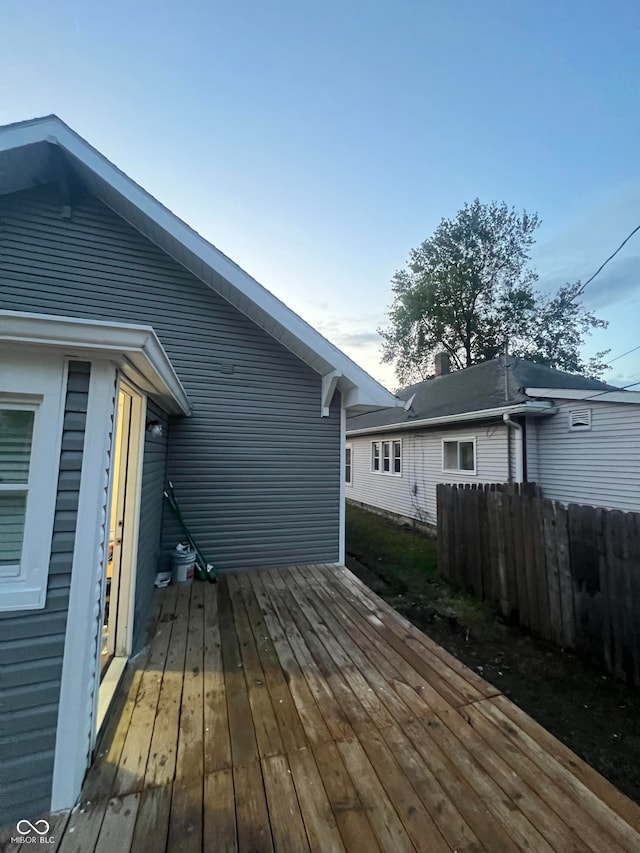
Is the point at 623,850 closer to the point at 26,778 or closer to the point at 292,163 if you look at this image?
the point at 26,778

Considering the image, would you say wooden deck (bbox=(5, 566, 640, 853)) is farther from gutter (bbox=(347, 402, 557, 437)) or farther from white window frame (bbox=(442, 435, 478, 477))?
white window frame (bbox=(442, 435, 478, 477))

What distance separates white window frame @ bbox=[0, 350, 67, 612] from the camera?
1.62m

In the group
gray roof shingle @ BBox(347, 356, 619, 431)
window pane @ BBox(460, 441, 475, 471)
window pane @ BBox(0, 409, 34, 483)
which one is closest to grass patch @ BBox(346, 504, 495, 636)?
window pane @ BBox(460, 441, 475, 471)

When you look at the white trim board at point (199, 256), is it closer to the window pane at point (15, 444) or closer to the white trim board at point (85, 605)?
the white trim board at point (85, 605)

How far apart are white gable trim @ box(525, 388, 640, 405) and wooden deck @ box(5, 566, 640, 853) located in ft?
20.1

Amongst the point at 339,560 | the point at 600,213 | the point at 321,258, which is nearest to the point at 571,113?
the point at 600,213

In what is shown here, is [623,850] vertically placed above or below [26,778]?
below

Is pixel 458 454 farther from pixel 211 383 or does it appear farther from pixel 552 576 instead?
pixel 211 383

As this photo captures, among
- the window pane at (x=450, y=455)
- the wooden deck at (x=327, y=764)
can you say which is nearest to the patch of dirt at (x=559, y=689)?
the wooden deck at (x=327, y=764)

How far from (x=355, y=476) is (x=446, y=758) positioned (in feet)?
41.2

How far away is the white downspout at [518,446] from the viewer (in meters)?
7.41

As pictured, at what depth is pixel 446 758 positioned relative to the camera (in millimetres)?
1839

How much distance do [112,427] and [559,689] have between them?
430 centimetres

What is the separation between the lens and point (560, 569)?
388cm
